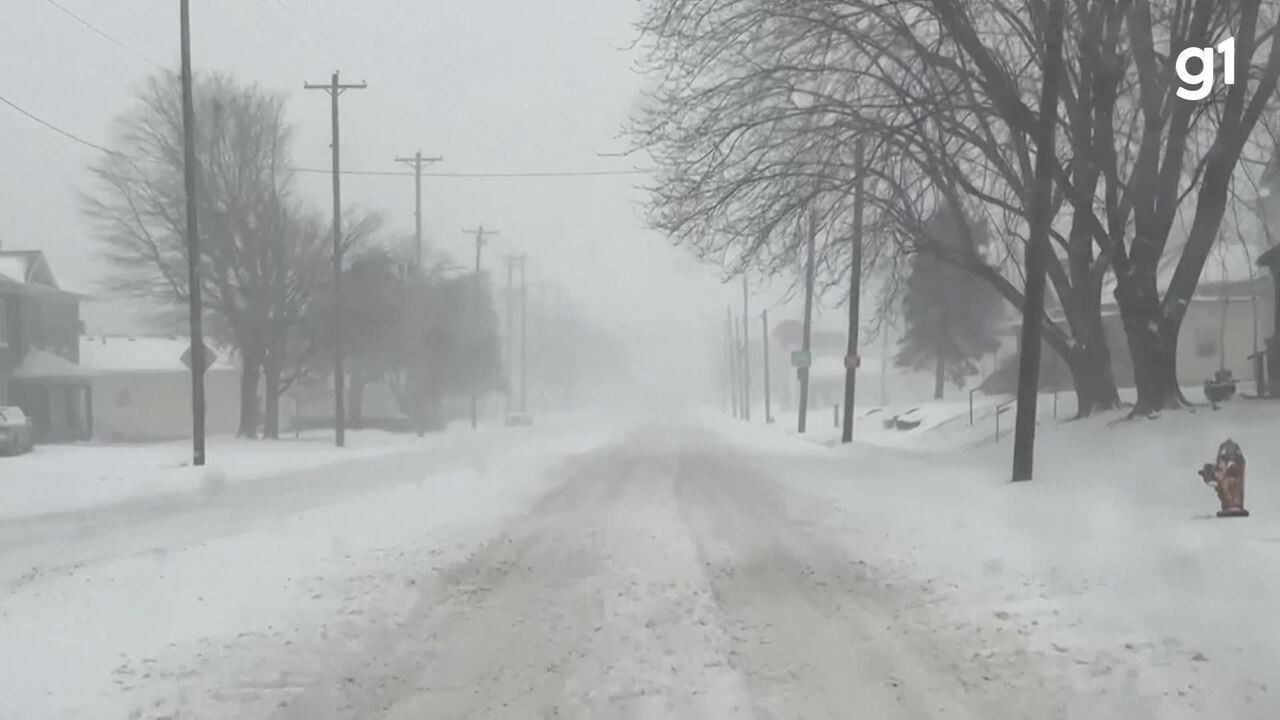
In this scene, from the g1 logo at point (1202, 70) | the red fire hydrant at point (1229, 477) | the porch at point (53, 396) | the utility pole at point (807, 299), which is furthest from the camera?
the porch at point (53, 396)

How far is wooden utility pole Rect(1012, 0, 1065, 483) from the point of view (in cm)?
1802

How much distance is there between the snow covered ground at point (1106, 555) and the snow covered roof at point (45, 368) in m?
37.2

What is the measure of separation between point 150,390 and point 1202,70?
5520 cm

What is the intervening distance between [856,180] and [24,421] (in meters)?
25.3

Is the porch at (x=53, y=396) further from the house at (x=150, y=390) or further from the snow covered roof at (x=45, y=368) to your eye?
the house at (x=150, y=390)

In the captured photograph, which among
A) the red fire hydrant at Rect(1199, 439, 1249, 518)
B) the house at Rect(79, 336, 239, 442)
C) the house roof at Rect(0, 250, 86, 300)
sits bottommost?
the house at Rect(79, 336, 239, 442)

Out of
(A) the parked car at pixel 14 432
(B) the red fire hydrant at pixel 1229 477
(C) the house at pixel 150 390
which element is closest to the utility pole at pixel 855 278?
(B) the red fire hydrant at pixel 1229 477

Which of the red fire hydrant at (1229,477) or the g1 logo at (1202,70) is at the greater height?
the g1 logo at (1202,70)

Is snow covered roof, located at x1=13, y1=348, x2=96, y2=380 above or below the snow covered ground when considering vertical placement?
below

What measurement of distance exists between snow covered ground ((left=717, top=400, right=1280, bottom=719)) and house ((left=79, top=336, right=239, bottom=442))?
154 ft

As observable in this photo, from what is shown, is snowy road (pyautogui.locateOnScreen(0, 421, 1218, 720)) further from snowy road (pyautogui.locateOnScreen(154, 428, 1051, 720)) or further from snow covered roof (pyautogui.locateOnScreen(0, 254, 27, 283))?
snow covered roof (pyautogui.locateOnScreen(0, 254, 27, 283))

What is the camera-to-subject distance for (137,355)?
2638 inches

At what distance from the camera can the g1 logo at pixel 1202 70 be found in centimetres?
1944

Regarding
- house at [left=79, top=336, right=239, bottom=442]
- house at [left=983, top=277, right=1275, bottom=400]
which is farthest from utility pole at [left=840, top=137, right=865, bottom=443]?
house at [left=79, top=336, right=239, bottom=442]
